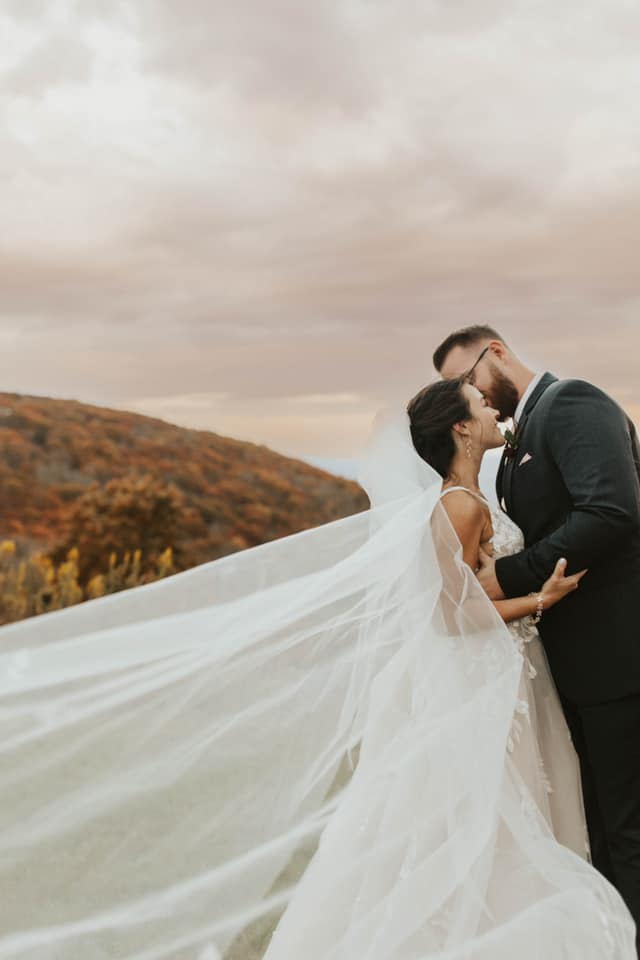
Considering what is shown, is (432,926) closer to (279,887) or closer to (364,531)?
(279,887)

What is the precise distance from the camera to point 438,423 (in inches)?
118

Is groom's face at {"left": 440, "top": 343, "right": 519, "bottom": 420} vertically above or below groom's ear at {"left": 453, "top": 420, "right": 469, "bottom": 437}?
above

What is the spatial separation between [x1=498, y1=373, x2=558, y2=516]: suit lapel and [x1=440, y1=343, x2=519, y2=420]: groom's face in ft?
0.51

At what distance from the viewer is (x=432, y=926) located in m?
2.61

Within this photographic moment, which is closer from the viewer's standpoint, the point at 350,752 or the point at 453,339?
the point at 350,752

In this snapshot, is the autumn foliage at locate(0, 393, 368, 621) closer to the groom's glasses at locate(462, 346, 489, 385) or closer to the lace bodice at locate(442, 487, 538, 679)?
the groom's glasses at locate(462, 346, 489, 385)

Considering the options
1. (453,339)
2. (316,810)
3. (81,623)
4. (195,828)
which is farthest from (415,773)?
(453,339)

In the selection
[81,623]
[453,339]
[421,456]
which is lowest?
[81,623]

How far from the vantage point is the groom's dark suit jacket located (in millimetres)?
2912

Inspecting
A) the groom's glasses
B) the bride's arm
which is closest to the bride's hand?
the bride's arm

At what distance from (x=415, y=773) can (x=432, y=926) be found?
0.39 m

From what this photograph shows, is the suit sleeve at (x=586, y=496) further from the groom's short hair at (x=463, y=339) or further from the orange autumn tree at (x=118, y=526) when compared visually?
the orange autumn tree at (x=118, y=526)

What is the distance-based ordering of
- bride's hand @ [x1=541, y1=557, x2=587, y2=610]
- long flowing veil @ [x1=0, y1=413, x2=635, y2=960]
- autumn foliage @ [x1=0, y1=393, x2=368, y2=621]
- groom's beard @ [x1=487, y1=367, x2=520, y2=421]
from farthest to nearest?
1. autumn foliage @ [x1=0, y1=393, x2=368, y2=621]
2. groom's beard @ [x1=487, y1=367, x2=520, y2=421]
3. bride's hand @ [x1=541, y1=557, x2=587, y2=610]
4. long flowing veil @ [x1=0, y1=413, x2=635, y2=960]

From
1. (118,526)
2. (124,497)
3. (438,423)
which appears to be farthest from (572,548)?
(124,497)
